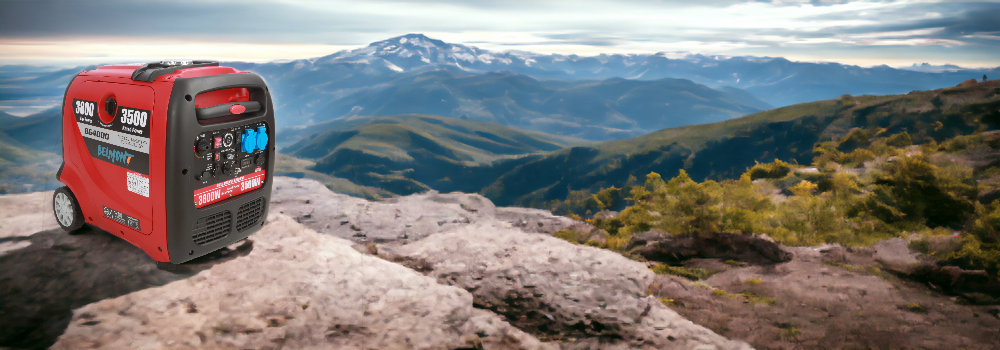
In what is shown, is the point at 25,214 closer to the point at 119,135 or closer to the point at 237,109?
the point at 119,135

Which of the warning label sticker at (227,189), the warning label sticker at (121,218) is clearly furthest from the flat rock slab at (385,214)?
the warning label sticker at (121,218)

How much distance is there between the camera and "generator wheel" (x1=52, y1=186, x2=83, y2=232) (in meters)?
8.93

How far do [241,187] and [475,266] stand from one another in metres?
5.37

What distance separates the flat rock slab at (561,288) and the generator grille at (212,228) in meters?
3.84

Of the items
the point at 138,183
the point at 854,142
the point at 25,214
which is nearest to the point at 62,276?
the point at 138,183

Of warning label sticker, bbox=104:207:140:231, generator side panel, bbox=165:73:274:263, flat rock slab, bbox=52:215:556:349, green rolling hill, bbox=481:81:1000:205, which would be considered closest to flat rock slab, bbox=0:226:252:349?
flat rock slab, bbox=52:215:556:349

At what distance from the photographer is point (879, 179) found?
16812 mm

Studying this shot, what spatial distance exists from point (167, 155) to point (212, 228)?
75.6 inches

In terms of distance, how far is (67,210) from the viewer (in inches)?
357

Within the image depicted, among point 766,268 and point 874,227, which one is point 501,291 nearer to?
point 766,268

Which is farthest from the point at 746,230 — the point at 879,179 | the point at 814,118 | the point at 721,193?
the point at 814,118

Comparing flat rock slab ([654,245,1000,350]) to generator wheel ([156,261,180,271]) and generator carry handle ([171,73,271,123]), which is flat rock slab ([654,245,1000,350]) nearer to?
generator carry handle ([171,73,271,123])

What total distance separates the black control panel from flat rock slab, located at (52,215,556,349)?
76.7 inches

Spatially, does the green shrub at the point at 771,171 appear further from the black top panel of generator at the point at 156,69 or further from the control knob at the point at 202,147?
the black top panel of generator at the point at 156,69
